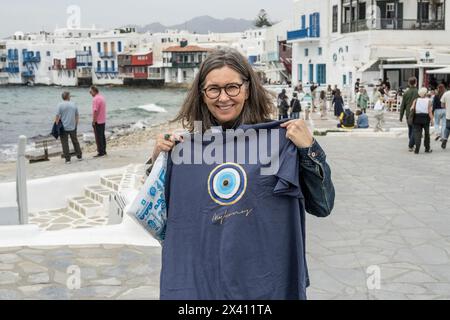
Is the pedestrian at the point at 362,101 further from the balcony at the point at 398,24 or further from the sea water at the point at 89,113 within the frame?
the balcony at the point at 398,24

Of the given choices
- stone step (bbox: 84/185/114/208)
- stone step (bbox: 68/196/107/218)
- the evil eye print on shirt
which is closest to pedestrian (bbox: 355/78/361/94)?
stone step (bbox: 84/185/114/208)

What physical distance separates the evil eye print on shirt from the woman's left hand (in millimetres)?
206

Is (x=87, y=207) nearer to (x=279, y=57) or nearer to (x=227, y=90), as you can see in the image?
(x=227, y=90)

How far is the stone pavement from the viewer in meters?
4.52

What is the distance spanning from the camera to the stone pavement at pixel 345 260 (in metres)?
4.52

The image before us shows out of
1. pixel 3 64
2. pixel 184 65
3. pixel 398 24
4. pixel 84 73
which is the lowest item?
pixel 84 73

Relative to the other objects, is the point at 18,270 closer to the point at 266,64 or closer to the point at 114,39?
the point at 266,64

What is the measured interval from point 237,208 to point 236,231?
0.25 feet

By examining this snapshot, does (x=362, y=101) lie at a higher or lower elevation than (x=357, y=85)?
lower

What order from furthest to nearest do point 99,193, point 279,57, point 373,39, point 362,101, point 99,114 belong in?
point 279,57 → point 373,39 → point 362,101 → point 99,114 → point 99,193

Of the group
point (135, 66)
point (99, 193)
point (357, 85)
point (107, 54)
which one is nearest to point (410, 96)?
point (99, 193)

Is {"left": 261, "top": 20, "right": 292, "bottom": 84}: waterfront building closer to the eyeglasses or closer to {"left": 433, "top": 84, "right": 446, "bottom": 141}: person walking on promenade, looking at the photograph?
{"left": 433, "top": 84, "right": 446, "bottom": 141}: person walking on promenade

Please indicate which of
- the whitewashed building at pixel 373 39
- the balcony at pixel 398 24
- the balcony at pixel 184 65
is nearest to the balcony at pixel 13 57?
the balcony at pixel 184 65

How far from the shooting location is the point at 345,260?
5.23m
